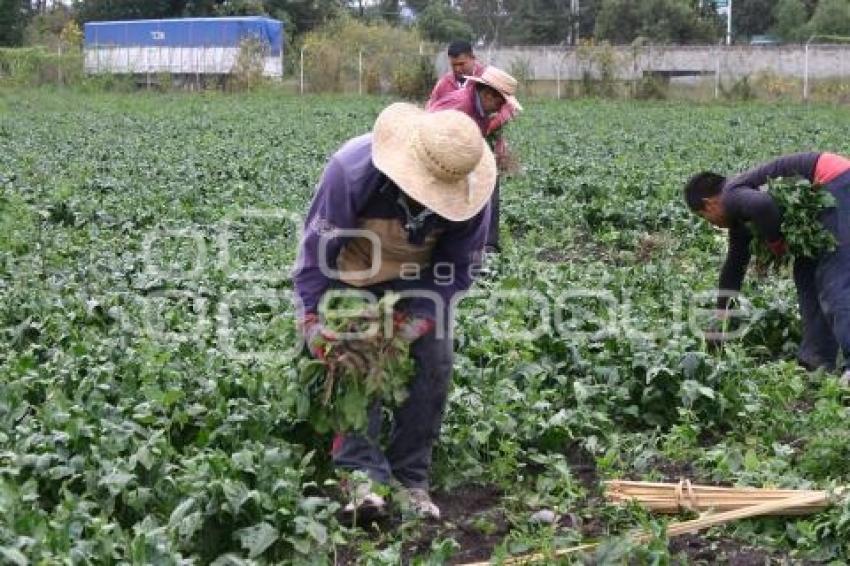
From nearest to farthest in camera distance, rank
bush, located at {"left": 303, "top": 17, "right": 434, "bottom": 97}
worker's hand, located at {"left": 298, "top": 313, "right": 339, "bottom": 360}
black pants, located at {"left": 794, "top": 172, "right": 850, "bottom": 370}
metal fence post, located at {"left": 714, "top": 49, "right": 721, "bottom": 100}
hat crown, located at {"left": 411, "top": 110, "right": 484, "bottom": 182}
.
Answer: hat crown, located at {"left": 411, "top": 110, "right": 484, "bottom": 182}
worker's hand, located at {"left": 298, "top": 313, "right": 339, "bottom": 360}
black pants, located at {"left": 794, "top": 172, "right": 850, "bottom": 370}
metal fence post, located at {"left": 714, "top": 49, "right": 721, "bottom": 100}
bush, located at {"left": 303, "top": 17, "right": 434, "bottom": 97}

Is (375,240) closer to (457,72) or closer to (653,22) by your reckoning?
(457,72)

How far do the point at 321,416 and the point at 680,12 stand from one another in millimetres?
66382

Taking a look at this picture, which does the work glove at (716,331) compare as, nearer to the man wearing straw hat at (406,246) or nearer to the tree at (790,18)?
the man wearing straw hat at (406,246)

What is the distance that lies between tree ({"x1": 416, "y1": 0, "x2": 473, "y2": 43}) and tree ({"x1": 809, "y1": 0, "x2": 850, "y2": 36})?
1661 centimetres

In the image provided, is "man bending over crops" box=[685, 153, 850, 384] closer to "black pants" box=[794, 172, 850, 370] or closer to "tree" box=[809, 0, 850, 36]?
"black pants" box=[794, 172, 850, 370]

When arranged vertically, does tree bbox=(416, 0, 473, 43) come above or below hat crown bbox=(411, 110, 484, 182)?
above

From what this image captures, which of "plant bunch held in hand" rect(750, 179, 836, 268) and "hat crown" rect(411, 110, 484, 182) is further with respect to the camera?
"plant bunch held in hand" rect(750, 179, 836, 268)

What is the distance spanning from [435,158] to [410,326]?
630 millimetres

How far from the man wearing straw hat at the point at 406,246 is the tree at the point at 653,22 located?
6416cm

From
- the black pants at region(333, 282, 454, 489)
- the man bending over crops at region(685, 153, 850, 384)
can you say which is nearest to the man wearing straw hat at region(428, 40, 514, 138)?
the man bending over crops at region(685, 153, 850, 384)

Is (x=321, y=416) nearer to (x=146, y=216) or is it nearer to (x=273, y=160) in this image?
(x=146, y=216)

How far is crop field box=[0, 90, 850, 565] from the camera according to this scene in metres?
4.66

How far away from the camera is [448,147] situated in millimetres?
4867

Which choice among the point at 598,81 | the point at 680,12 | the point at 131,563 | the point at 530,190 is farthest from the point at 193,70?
the point at 131,563
